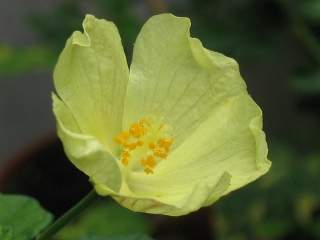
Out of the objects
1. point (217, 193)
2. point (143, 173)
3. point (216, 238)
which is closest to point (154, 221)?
point (216, 238)

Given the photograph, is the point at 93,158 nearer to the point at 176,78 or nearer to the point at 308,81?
the point at 176,78

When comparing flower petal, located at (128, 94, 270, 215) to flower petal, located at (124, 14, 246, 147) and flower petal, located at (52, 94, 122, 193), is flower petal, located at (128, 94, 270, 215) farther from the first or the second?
flower petal, located at (52, 94, 122, 193)

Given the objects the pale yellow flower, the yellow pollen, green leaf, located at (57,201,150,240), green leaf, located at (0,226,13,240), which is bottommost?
green leaf, located at (57,201,150,240)

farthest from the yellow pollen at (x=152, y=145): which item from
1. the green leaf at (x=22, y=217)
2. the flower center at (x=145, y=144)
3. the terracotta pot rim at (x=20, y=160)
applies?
the terracotta pot rim at (x=20, y=160)

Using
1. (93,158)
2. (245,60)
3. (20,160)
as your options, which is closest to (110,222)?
(20,160)

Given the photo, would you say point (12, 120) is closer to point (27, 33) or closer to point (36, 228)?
point (27, 33)

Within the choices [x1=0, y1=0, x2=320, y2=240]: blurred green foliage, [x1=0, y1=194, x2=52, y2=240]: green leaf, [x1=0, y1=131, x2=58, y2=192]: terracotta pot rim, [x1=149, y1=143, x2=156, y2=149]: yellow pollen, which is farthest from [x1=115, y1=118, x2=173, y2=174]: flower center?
[x1=0, y1=131, x2=58, y2=192]: terracotta pot rim
